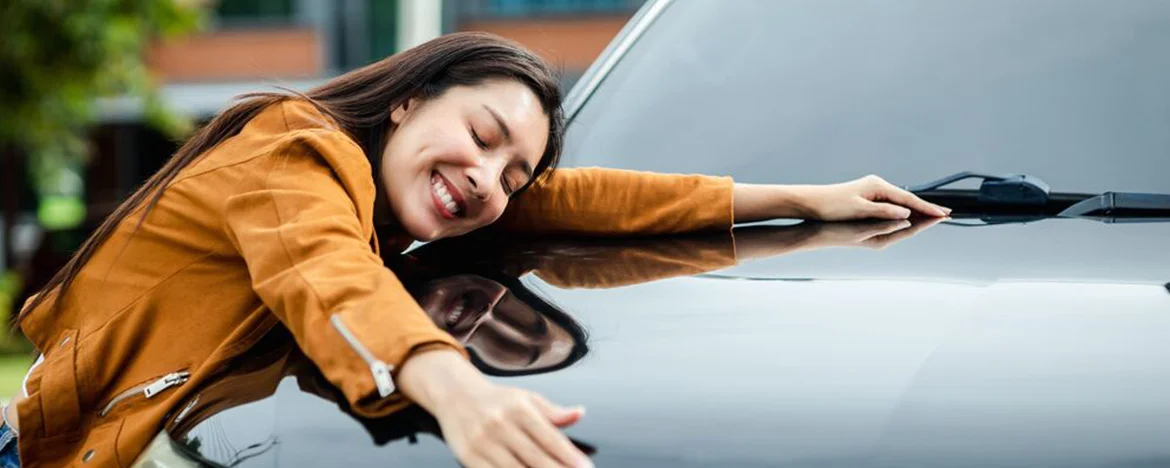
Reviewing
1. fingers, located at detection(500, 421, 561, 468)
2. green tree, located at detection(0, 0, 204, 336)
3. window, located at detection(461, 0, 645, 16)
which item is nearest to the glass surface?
window, located at detection(461, 0, 645, 16)

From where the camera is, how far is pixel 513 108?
2307 mm

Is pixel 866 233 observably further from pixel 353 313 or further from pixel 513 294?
pixel 353 313

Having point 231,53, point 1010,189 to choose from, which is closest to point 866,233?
point 1010,189

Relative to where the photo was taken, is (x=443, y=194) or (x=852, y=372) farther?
(x=443, y=194)

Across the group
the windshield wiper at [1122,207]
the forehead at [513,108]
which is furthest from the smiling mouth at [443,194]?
the windshield wiper at [1122,207]

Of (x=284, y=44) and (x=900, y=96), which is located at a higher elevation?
(x=900, y=96)

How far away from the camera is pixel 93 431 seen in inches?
82.0

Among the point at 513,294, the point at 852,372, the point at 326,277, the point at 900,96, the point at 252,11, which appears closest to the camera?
the point at 852,372

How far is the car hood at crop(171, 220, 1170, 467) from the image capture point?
1573mm

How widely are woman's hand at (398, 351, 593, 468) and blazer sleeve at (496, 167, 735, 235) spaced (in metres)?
0.88

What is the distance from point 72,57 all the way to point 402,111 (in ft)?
31.0

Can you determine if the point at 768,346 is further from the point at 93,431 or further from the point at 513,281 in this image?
the point at 93,431

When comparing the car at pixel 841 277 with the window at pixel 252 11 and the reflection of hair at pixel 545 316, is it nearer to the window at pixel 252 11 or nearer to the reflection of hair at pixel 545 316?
the reflection of hair at pixel 545 316

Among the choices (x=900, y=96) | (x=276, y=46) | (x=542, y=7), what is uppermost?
(x=900, y=96)
